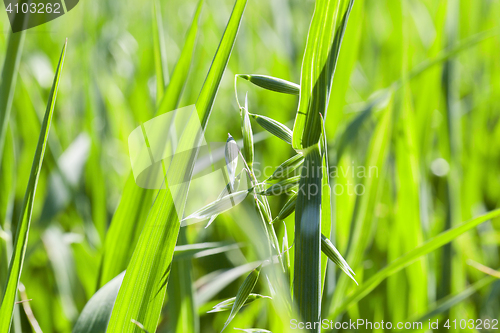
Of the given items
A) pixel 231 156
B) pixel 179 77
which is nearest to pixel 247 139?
pixel 231 156

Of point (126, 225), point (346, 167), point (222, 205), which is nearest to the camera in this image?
point (222, 205)

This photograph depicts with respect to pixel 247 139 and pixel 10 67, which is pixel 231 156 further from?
pixel 10 67

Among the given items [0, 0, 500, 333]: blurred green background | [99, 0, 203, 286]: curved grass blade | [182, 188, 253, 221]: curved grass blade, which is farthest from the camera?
[0, 0, 500, 333]: blurred green background

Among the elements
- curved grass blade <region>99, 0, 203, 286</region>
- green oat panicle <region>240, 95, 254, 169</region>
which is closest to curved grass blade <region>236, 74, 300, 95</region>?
green oat panicle <region>240, 95, 254, 169</region>

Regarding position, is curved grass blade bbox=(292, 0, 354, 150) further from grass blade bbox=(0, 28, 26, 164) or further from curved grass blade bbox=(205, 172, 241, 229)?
grass blade bbox=(0, 28, 26, 164)

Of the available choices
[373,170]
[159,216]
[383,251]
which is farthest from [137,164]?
[383,251]
